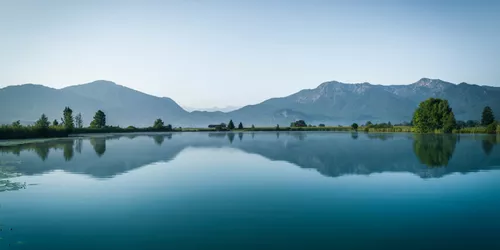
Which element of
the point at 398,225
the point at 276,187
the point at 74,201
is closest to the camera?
the point at 398,225

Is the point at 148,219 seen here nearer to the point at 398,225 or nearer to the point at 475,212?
the point at 398,225

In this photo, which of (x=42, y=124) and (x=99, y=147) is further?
(x=42, y=124)

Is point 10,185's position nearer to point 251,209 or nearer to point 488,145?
point 251,209

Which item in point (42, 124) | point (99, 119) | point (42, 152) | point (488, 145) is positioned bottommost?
point (488, 145)

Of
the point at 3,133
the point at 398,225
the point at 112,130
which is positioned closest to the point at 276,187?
the point at 398,225

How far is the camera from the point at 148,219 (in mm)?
13117

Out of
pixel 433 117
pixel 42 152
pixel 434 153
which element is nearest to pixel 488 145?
pixel 434 153

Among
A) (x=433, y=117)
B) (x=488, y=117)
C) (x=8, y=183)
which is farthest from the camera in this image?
(x=488, y=117)

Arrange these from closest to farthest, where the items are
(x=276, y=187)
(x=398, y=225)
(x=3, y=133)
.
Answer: (x=398, y=225) → (x=276, y=187) → (x=3, y=133)

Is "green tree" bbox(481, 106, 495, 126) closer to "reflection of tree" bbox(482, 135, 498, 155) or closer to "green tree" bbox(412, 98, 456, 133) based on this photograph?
"green tree" bbox(412, 98, 456, 133)

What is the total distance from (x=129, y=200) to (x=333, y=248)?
9.92 m

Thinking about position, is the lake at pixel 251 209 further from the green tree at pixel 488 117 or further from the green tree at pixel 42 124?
the green tree at pixel 488 117

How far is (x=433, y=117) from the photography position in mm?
118938

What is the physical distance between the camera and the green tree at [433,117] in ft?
382
